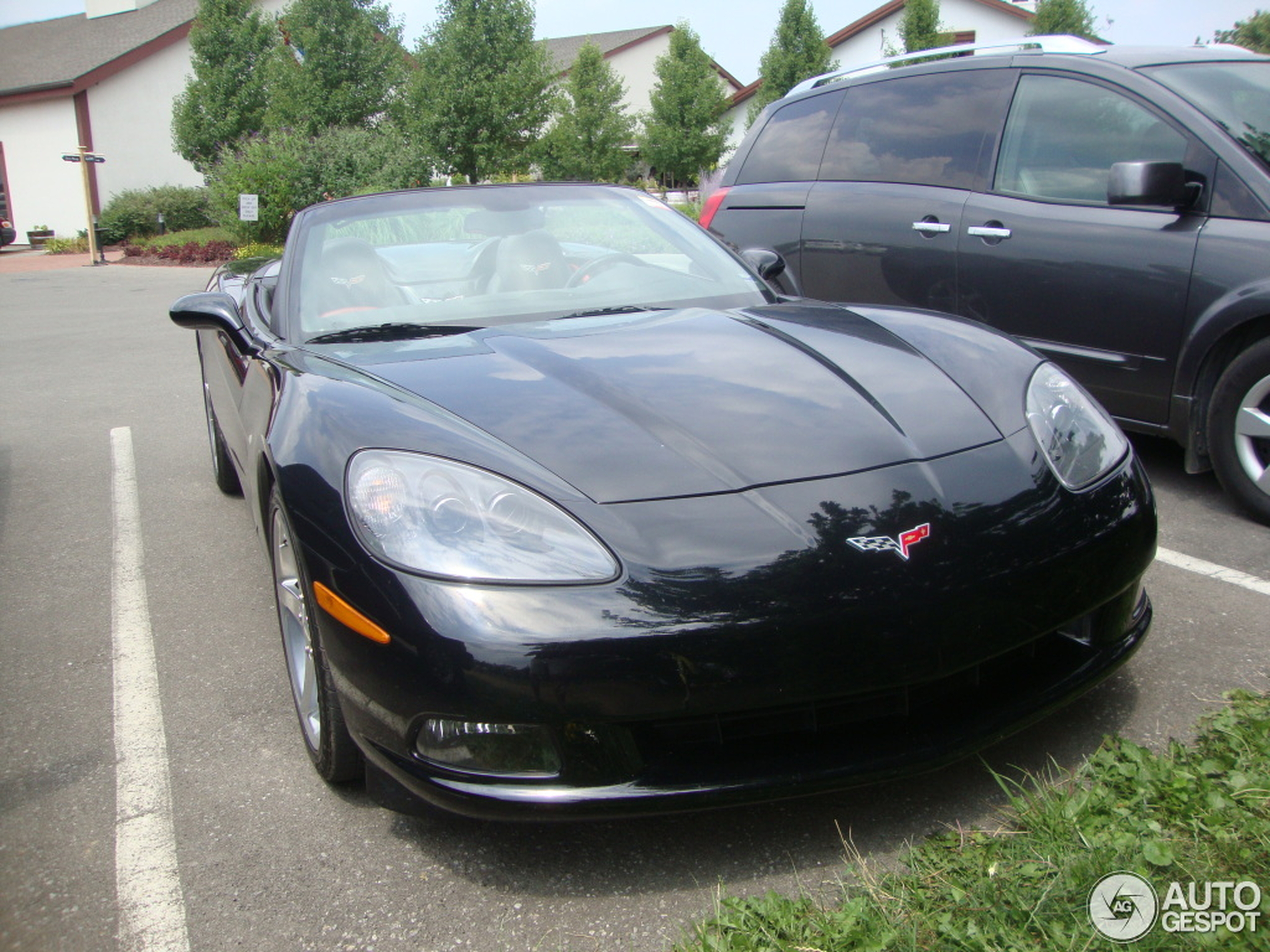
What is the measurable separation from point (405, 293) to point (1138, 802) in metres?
2.28

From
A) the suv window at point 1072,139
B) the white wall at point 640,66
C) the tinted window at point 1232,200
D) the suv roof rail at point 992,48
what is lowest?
the tinted window at point 1232,200

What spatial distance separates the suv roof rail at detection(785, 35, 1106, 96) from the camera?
183 inches

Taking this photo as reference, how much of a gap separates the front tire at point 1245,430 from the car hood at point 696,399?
173cm

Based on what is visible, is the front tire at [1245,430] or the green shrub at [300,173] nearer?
the front tire at [1245,430]

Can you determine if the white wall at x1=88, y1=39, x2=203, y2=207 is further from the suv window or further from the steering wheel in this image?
the steering wheel

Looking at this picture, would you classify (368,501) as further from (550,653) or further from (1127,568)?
(1127,568)

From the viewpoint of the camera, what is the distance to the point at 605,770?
6.05 ft

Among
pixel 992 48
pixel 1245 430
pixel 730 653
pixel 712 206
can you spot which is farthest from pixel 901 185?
pixel 730 653

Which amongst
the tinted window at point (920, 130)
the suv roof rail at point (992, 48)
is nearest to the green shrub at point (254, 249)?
the suv roof rail at point (992, 48)

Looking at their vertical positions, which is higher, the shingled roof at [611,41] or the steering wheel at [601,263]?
the shingled roof at [611,41]

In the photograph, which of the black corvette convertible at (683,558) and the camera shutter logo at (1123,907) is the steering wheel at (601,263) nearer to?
the black corvette convertible at (683,558)

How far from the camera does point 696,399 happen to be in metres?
2.31

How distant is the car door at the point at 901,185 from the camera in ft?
15.5

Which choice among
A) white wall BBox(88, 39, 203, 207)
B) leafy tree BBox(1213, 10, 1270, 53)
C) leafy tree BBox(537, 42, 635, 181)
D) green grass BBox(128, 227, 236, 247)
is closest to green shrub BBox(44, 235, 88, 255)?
white wall BBox(88, 39, 203, 207)
